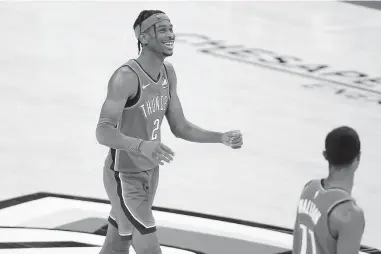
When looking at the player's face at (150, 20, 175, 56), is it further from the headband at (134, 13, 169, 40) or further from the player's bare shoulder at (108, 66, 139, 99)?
the player's bare shoulder at (108, 66, 139, 99)

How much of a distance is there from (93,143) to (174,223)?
6.92 ft

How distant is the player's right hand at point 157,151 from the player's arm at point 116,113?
81mm

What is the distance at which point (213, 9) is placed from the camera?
15.0m

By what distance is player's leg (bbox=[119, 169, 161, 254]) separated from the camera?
4984 millimetres

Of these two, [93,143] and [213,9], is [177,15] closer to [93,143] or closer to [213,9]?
[213,9]

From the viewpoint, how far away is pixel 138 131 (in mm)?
5039

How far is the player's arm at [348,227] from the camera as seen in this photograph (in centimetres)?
343

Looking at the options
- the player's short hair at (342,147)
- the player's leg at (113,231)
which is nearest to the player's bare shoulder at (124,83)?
the player's leg at (113,231)

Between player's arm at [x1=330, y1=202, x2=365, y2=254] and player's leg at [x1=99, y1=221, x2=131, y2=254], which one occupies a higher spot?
player's arm at [x1=330, y1=202, x2=365, y2=254]

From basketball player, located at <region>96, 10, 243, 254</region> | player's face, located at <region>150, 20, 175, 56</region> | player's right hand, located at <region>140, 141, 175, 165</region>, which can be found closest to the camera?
player's right hand, located at <region>140, 141, 175, 165</region>

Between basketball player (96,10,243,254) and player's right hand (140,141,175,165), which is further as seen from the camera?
basketball player (96,10,243,254)

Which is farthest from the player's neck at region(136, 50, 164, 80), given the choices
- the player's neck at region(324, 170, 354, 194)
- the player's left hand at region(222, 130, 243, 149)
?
the player's neck at region(324, 170, 354, 194)

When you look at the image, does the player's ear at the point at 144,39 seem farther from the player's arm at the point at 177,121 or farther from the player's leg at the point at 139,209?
the player's leg at the point at 139,209

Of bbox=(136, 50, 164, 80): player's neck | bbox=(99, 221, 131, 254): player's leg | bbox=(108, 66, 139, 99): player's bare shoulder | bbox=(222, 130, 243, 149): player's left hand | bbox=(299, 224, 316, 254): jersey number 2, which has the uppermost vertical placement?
bbox=(136, 50, 164, 80): player's neck
